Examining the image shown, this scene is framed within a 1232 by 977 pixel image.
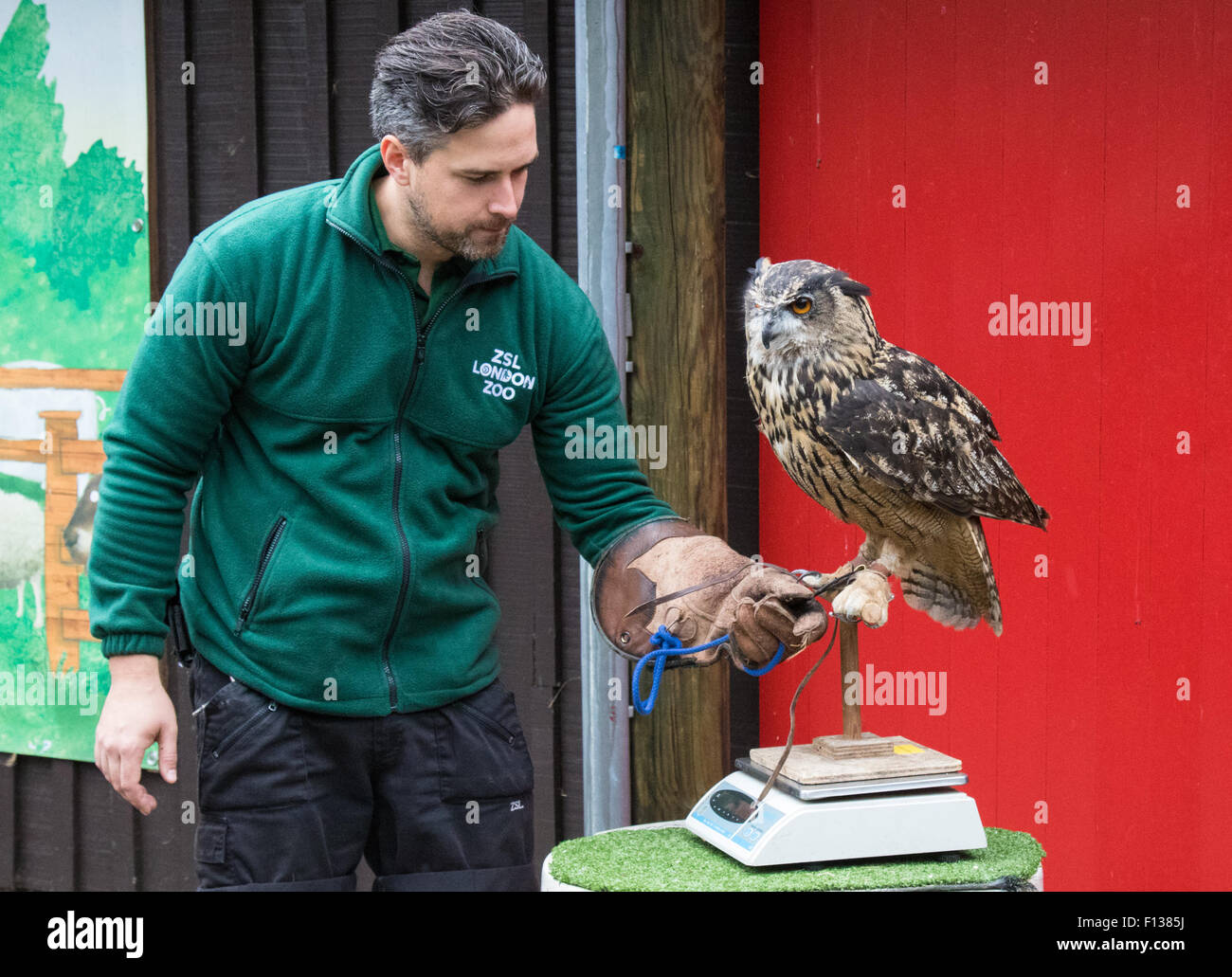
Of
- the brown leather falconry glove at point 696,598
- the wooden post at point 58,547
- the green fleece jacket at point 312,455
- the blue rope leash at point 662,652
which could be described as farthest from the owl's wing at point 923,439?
the wooden post at point 58,547

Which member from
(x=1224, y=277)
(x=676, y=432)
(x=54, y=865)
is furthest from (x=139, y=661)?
(x=1224, y=277)

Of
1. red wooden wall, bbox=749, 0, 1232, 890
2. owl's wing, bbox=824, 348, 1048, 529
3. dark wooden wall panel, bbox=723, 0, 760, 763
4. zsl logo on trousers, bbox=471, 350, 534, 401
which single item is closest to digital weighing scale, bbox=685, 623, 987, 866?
owl's wing, bbox=824, 348, 1048, 529

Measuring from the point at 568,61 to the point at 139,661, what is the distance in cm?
194

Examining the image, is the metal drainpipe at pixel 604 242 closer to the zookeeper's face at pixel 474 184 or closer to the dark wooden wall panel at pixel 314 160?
the dark wooden wall panel at pixel 314 160

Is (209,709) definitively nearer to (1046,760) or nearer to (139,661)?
(139,661)

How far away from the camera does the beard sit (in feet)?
6.79

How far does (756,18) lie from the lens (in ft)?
10.5

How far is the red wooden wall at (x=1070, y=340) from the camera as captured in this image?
114 inches

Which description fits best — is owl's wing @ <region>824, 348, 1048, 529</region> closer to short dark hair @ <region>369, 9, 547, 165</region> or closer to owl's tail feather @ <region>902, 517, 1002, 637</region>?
owl's tail feather @ <region>902, 517, 1002, 637</region>

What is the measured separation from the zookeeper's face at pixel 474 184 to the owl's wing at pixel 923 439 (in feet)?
2.18

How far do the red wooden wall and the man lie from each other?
1.17 m

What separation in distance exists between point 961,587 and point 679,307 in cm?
106

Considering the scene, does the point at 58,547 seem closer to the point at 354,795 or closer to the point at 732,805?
the point at 354,795

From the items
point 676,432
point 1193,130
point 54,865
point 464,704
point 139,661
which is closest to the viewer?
point 139,661
